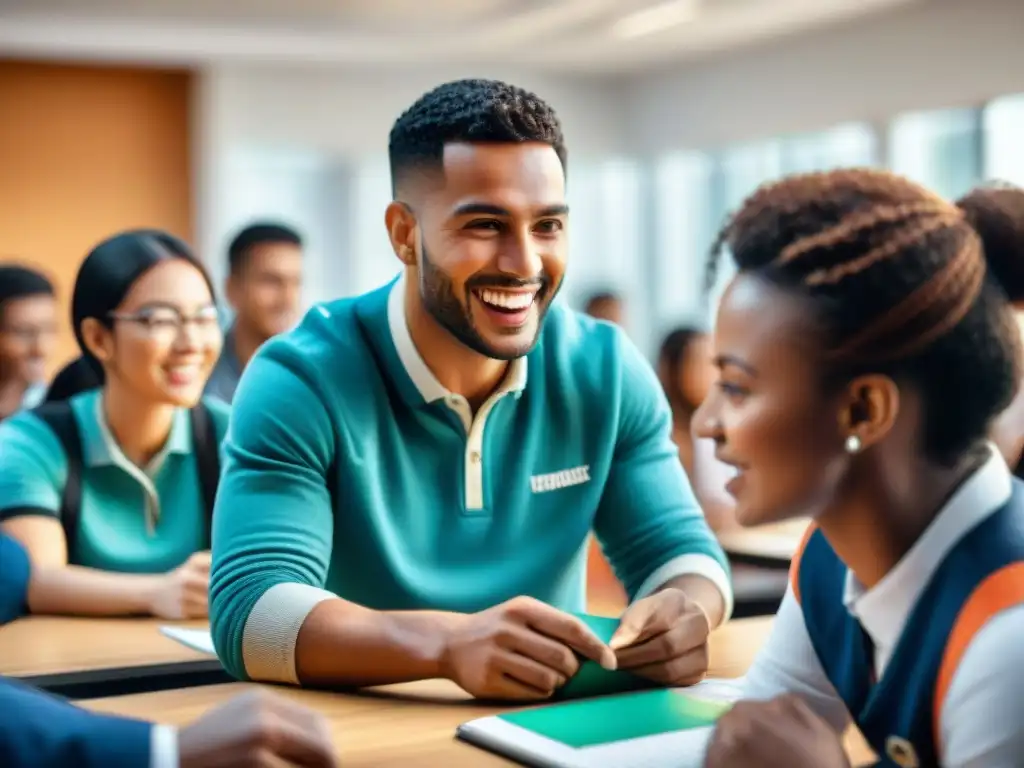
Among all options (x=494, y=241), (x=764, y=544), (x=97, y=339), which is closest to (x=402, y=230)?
(x=494, y=241)

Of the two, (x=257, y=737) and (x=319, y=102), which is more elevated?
(x=319, y=102)

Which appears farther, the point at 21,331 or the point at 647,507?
the point at 21,331

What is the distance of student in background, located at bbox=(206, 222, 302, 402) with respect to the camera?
4.03 metres

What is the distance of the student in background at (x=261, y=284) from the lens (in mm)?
4027

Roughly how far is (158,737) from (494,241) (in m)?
0.78

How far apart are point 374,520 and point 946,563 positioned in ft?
2.71

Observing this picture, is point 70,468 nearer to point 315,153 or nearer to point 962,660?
point 962,660

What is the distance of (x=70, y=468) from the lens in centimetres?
237

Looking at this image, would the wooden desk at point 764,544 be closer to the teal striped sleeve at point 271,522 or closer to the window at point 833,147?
the teal striped sleeve at point 271,522

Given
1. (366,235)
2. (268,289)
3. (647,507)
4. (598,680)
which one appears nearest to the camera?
(598,680)

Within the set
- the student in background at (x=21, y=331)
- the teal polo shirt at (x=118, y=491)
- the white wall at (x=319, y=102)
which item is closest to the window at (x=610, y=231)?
the white wall at (x=319, y=102)

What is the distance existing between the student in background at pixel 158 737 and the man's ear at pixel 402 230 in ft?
2.48

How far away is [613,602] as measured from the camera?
2295 mm

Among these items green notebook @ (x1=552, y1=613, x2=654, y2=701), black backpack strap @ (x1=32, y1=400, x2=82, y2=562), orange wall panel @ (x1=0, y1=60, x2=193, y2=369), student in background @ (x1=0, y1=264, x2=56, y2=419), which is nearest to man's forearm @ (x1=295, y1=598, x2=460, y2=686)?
green notebook @ (x1=552, y1=613, x2=654, y2=701)
